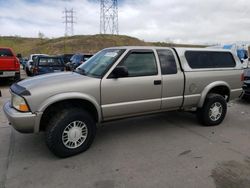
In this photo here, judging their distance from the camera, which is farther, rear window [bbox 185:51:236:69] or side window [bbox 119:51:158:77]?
rear window [bbox 185:51:236:69]

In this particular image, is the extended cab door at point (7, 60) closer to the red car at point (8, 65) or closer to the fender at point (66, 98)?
the red car at point (8, 65)

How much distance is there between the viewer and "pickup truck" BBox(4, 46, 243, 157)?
3653 mm

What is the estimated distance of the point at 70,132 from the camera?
384 centimetres

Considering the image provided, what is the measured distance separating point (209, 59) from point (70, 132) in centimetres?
366

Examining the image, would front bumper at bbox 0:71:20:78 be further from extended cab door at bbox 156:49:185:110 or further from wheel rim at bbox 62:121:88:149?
extended cab door at bbox 156:49:185:110

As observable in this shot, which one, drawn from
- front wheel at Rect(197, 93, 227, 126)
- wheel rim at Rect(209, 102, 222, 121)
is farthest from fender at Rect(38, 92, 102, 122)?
wheel rim at Rect(209, 102, 222, 121)

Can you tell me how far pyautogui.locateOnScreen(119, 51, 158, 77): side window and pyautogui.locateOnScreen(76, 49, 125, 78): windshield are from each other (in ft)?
0.69

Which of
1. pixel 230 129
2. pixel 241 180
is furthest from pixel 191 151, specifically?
pixel 230 129

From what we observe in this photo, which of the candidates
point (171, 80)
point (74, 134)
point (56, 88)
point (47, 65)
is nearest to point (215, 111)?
point (171, 80)

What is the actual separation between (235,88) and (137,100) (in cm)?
289

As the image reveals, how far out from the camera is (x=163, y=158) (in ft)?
12.4

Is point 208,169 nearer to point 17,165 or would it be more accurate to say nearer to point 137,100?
point 137,100

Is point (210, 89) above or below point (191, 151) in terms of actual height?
above

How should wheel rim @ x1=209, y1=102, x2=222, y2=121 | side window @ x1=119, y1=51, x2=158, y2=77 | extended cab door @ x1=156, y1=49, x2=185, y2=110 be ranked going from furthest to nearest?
wheel rim @ x1=209, y1=102, x2=222, y2=121, extended cab door @ x1=156, y1=49, x2=185, y2=110, side window @ x1=119, y1=51, x2=158, y2=77
